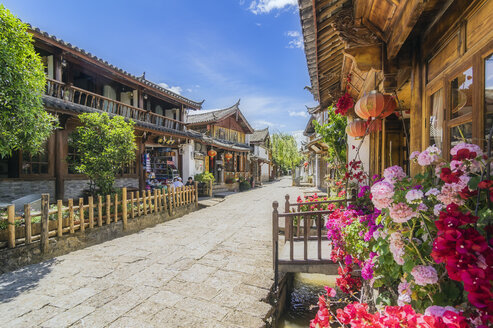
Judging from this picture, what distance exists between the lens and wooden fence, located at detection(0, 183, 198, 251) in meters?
4.30

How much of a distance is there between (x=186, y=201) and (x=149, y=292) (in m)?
6.46

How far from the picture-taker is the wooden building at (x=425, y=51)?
1585mm

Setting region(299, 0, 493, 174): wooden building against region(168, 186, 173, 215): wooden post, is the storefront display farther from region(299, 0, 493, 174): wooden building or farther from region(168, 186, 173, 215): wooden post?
region(299, 0, 493, 174): wooden building

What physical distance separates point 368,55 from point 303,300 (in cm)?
447

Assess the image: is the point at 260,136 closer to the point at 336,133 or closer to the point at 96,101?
the point at 96,101

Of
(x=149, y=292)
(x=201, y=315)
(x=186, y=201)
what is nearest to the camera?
(x=201, y=315)

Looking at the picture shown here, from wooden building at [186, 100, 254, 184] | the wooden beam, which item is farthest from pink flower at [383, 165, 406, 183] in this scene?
wooden building at [186, 100, 254, 184]

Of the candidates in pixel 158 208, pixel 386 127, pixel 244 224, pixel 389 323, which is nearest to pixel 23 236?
pixel 158 208

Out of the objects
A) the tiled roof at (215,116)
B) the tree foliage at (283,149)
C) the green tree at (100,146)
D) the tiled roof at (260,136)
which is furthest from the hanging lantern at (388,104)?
the tree foliage at (283,149)

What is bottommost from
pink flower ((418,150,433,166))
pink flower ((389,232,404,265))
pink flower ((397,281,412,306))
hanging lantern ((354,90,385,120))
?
pink flower ((397,281,412,306))

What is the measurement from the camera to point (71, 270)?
4207mm

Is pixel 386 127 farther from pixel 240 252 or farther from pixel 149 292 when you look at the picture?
pixel 149 292

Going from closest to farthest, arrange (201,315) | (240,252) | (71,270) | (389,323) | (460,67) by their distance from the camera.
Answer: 1. (389,323)
2. (460,67)
3. (201,315)
4. (71,270)
5. (240,252)

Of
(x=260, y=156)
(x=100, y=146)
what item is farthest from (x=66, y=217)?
(x=260, y=156)
